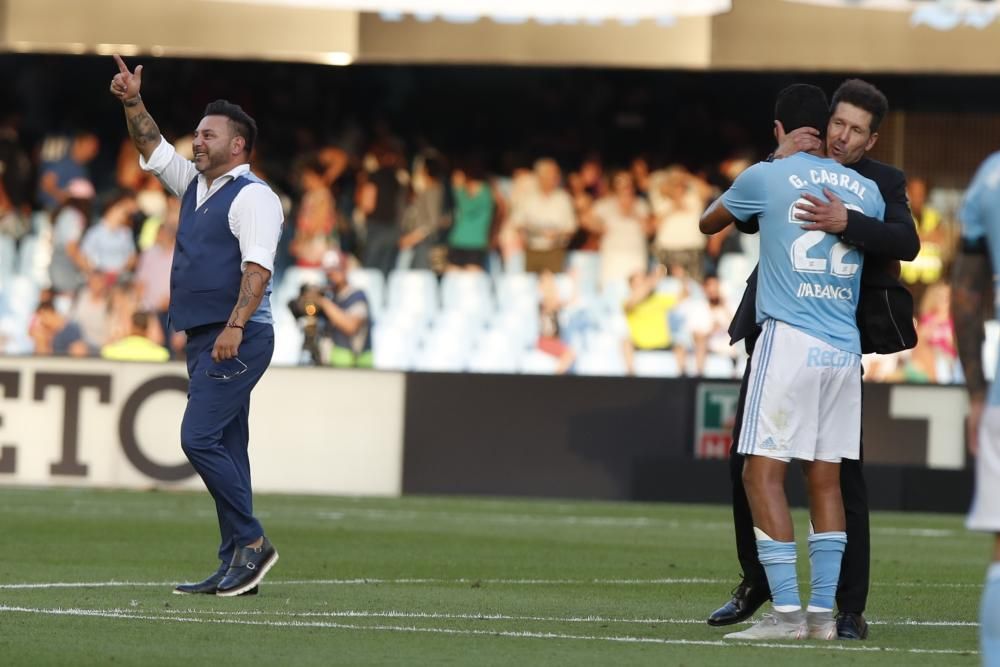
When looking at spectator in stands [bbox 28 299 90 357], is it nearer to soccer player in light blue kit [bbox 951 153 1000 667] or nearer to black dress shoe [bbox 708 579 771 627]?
black dress shoe [bbox 708 579 771 627]

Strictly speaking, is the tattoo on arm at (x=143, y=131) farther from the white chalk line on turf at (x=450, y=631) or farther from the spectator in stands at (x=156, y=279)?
the spectator in stands at (x=156, y=279)

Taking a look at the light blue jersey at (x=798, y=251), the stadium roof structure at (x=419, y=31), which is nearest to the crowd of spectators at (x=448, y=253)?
the stadium roof structure at (x=419, y=31)

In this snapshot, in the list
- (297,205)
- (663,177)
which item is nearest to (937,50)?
(663,177)

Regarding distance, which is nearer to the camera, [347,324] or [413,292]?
[347,324]

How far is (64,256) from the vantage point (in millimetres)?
21469

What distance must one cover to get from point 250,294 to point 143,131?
100 cm

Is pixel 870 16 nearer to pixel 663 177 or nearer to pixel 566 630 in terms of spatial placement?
pixel 663 177

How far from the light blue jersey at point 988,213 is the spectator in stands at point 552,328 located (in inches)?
590

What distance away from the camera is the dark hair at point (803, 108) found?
7285mm

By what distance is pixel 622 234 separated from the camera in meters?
21.7

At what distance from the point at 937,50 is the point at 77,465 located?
9.96 metres

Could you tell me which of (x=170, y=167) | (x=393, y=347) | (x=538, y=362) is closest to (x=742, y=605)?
(x=170, y=167)

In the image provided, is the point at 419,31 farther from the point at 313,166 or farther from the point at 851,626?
the point at 851,626

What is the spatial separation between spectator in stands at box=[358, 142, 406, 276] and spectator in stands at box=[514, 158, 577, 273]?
4.51 ft
